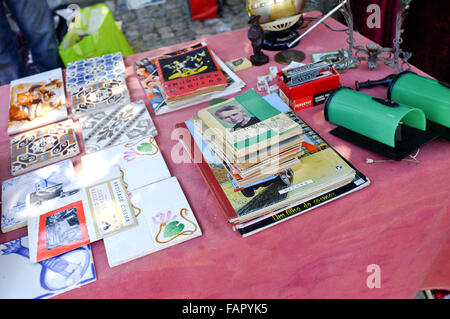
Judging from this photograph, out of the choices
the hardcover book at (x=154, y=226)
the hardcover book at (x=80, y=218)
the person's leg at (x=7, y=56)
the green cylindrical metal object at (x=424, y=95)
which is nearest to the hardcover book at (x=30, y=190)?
the hardcover book at (x=80, y=218)

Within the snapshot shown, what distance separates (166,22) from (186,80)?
2.77 meters

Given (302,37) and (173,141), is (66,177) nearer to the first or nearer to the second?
(173,141)

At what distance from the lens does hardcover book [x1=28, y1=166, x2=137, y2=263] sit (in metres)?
0.80

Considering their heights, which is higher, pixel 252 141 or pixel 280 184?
pixel 252 141

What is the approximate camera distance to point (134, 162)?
1.00m

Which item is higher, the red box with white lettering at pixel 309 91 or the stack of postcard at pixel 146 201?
the red box with white lettering at pixel 309 91

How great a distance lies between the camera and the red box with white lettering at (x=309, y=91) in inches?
43.2

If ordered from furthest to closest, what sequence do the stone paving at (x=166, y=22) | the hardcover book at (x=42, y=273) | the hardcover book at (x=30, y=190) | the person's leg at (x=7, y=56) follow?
1. the stone paving at (x=166, y=22)
2. the person's leg at (x=7, y=56)
3. the hardcover book at (x=30, y=190)
4. the hardcover book at (x=42, y=273)

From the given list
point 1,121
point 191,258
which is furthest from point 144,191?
point 1,121

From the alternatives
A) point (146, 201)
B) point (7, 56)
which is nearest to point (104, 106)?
point (146, 201)

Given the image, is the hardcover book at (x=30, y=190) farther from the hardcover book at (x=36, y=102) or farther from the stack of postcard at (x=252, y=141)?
the stack of postcard at (x=252, y=141)

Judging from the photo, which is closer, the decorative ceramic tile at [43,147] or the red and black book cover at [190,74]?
the decorative ceramic tile at [43,147]

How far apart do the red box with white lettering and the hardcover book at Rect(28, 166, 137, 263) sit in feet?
1.94

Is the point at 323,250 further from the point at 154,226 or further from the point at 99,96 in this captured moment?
the point at 99,96
